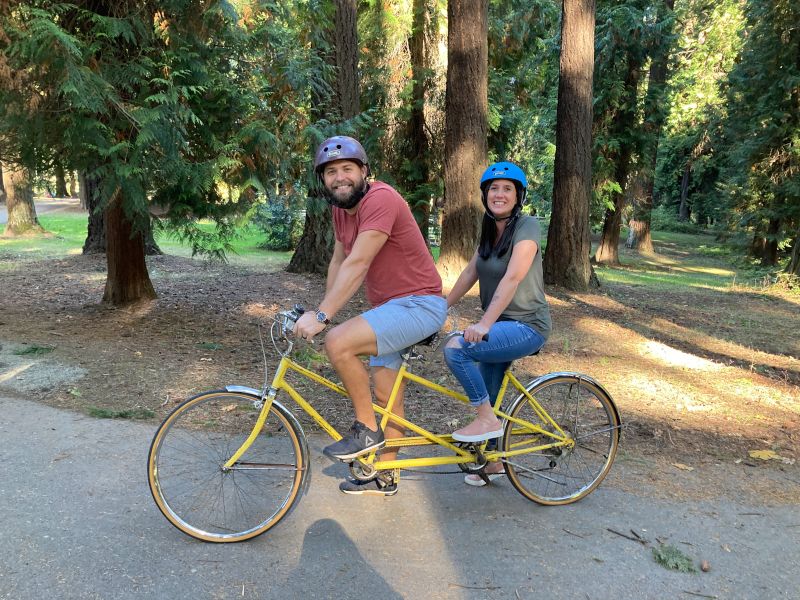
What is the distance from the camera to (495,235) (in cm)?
407

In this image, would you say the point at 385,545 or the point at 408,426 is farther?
the point at 408,426

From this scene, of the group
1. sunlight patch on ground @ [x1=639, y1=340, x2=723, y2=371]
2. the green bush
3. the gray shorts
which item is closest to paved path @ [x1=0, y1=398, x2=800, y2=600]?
the gray shorts

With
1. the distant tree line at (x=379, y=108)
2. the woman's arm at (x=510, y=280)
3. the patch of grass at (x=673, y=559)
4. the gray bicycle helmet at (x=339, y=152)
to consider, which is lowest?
the patch of grass at (x=673, y=559)

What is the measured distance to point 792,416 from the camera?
5977 mm

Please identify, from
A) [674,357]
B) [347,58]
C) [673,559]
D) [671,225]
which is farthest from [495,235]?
[671,225]

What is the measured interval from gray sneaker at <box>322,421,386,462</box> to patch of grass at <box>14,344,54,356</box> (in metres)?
4.90

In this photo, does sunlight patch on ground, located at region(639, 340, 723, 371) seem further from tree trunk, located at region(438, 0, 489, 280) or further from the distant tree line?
the distant tree line

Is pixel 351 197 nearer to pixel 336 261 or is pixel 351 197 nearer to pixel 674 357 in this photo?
pixel 336 261

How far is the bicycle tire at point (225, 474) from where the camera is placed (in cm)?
350

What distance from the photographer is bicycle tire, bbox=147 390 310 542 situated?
3500 millimetres

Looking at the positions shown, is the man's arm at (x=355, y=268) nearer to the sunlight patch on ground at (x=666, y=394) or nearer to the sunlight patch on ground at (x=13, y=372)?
the sunlight patch on ground at (x=666, y=394)

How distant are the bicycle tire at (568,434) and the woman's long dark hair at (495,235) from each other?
84cm

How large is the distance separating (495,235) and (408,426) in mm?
1272

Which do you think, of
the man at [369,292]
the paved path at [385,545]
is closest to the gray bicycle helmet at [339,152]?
the man at [369,292]
